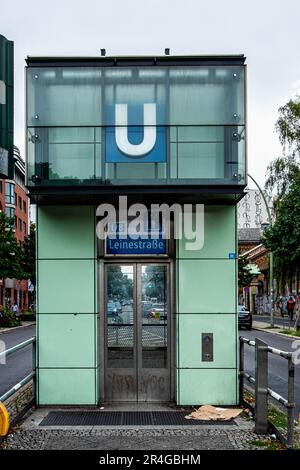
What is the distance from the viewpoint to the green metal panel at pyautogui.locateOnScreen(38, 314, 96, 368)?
9758mm

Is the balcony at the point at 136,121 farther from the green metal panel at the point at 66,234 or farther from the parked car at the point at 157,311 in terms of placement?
the parked car at the point at 157,311

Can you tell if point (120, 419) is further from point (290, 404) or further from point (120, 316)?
point (290, 404)

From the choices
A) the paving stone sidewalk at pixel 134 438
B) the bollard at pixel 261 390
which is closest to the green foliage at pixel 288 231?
the bollard at pixel 261 390

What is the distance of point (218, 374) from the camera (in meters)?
9.77

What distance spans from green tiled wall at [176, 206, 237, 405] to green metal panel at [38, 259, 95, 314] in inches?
54.9

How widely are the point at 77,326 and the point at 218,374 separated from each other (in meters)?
2.29

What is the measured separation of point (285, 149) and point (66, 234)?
34.6m

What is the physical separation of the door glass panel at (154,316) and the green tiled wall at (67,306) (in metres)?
0.83

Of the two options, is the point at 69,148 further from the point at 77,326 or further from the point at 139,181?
the point at 77,326

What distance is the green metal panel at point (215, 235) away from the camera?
9977 mm

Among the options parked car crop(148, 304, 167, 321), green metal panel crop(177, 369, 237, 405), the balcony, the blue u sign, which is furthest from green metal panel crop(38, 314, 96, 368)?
the blue u sign

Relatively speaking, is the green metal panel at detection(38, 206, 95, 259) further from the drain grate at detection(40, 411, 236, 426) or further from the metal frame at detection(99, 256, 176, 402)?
the drain grate at detection(40, 411, 236, 426)

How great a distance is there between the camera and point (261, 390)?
8.19 m
